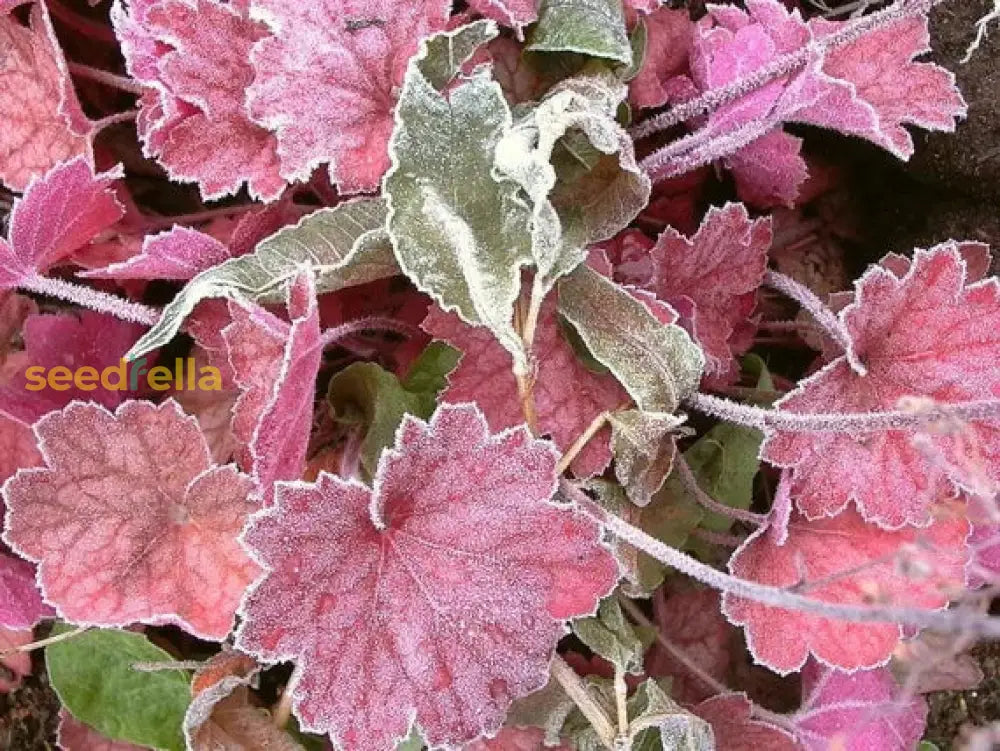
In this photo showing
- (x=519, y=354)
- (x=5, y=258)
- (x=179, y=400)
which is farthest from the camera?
(x=179, y=400)

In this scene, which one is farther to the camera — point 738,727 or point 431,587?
point 738,727

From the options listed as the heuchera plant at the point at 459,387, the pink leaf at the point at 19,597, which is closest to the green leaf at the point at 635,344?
the heuchera plant at the point at 459,387

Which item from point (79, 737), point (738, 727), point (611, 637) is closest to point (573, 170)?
point (611, 637)

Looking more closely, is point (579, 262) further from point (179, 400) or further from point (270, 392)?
point (179, 400)

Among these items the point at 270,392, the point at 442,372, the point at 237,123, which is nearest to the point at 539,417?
the point at 442,372

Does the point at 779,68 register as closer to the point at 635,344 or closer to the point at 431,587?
the point at 635,344
